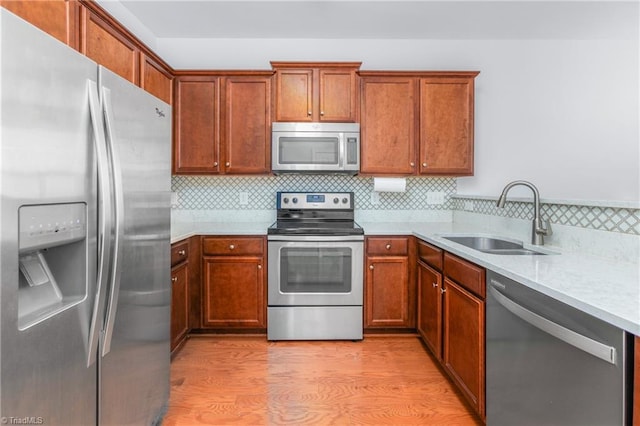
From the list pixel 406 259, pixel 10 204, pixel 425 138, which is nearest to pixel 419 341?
pixel 406 259

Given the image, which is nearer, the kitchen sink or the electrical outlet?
the kitchen sink

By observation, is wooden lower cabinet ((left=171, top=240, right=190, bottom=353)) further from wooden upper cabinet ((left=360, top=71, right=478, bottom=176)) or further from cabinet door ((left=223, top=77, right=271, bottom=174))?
wooden upper cabinet ((left=360, top=71, right=478, bottom=176))

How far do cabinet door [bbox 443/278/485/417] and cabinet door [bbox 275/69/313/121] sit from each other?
5.76 ft

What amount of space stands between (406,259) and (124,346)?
1.98 m

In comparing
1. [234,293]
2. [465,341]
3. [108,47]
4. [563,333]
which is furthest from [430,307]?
[108,47]

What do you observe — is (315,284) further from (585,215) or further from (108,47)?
(108,47)

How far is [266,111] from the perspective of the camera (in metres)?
2.86

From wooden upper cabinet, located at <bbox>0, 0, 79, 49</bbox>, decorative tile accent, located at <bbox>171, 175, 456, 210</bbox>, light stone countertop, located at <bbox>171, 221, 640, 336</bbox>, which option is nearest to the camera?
light stone countertop, located at <bbox>171, 221, 640, 336</bbox>

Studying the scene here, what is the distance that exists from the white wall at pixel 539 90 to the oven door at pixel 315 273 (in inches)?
64.5

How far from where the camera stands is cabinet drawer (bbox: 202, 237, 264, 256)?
266cm

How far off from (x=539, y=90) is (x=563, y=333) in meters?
2.91

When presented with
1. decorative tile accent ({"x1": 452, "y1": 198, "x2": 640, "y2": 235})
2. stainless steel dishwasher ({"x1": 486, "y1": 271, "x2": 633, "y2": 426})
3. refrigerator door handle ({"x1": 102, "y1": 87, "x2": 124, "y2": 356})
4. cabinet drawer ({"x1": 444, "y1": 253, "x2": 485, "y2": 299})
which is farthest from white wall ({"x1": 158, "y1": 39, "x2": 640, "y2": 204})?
refrigerator door handle ({"x1": 102, "y1": 87, "x2": 124, "y2": 356})

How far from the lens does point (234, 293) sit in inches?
105

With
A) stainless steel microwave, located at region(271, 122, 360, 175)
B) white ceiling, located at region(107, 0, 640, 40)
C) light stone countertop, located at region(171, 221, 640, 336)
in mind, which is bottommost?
light stone countertop, located at region(171, 221, 640, 336)
